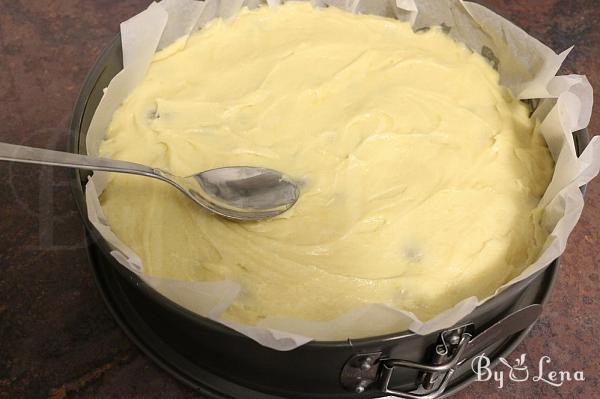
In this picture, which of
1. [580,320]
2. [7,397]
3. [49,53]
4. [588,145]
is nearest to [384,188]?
[588,145]

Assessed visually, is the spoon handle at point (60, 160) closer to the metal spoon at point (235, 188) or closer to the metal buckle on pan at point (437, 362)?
the metal spoon at point (235, 188)

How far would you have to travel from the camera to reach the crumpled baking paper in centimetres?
102

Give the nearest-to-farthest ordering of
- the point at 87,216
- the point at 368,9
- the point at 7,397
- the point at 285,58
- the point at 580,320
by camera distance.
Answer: the point at 87,216
the point at 7,397
the point at 580,320
the point at 285,58
the point at 368,9

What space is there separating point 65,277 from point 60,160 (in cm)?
41

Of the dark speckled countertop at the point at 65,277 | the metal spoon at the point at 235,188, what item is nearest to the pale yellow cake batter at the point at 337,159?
the metal spoon at the point at 235,188

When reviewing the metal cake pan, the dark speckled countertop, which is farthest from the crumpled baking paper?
the dark speckled countertop

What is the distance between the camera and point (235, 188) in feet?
4.25

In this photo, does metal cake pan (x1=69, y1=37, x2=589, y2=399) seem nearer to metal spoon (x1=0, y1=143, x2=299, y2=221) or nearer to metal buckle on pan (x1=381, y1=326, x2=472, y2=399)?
metal buckle on pan (x1=381, y1=326, x2=472, y2=399)

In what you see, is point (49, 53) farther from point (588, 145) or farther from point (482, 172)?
point (588, 145)

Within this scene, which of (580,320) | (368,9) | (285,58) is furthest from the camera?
(368,9)

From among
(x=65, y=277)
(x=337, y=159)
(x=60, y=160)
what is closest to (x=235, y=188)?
(x=337, y=159)

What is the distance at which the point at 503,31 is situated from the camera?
63.1 inches

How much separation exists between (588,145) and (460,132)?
297 millimetres

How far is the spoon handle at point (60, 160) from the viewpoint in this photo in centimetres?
107
